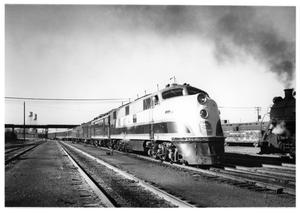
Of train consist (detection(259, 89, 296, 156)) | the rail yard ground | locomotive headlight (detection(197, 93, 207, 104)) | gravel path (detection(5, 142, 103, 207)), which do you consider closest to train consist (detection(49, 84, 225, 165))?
locomotive headlight (detection(197, 93, 207, 104))

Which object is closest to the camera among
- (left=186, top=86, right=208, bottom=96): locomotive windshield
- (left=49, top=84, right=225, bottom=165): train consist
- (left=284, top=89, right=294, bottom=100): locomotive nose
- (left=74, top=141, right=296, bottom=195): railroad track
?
(left=74, top=141, right=296, bottom=195): railroad track

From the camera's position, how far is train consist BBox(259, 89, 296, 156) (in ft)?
48.9

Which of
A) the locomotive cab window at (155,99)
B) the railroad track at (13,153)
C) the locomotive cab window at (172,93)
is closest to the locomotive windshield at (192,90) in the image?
the locomotive cab window at (172,93)

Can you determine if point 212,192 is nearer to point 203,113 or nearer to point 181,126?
point 181,126

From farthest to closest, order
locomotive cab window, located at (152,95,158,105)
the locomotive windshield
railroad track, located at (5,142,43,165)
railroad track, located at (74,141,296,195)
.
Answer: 1. railroad track, located at (5,142,43,165)
2. locomotive cab window, located at (152,95,158,105)
3. the locomotive windshield
4. railroad track, located at (74,141,296,195)

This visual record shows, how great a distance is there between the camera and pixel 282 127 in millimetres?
15562

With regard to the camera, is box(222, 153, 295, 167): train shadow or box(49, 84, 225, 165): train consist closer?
box(49, 84, 225, 165): train consist

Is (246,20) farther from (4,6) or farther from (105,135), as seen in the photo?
(105,135)

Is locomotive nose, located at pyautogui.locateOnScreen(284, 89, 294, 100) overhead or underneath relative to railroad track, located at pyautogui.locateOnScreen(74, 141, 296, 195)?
overhead

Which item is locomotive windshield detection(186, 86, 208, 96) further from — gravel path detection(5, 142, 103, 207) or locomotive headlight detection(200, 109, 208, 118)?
gravel path detection(5, 142, 103, 207)

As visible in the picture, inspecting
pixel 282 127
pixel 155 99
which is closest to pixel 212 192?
pixel 155 99
